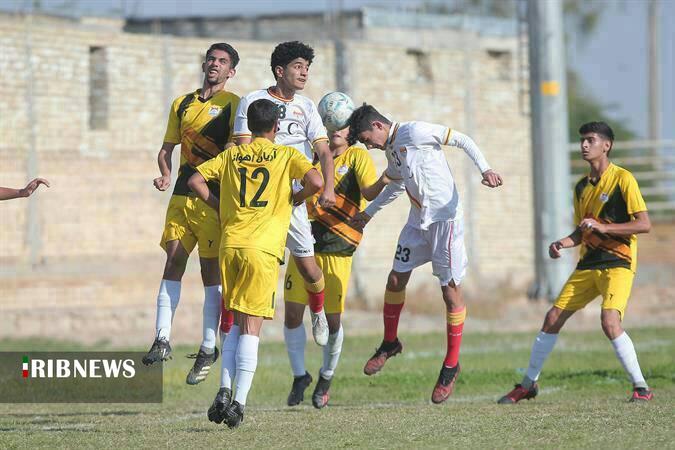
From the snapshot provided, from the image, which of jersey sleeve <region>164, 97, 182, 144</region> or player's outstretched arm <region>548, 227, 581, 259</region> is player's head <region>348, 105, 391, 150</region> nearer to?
jersey sleeve <region>164, 97, 182, 144</region>

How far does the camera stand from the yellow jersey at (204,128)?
1165 centimetres

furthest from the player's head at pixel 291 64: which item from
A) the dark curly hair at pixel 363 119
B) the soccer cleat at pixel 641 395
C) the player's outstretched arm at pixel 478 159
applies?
the soccer cleat at pixel 641 395

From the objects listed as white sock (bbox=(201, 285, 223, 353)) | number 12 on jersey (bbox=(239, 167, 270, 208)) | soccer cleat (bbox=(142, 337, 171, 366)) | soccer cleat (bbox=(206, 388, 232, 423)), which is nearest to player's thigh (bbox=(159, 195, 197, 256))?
white sock (bbox=(201, 285, 223, 353))

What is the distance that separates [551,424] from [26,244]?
14.9 m

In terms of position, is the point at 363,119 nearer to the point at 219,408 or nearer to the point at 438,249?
the point at 438,249

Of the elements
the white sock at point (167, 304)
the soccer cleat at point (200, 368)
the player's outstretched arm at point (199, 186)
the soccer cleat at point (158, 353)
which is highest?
the player's outstretched arm at point (199, 186)

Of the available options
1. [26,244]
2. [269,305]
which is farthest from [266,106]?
[26,244]

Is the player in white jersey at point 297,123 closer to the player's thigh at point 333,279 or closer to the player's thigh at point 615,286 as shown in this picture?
the player's thigh at point 333,279

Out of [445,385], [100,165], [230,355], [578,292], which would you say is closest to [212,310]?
[230,355]

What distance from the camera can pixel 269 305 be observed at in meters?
9.98

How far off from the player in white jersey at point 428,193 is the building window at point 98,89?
511 inches

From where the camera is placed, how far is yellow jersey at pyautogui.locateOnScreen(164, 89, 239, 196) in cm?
1165

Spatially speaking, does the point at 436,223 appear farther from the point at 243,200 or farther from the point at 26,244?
the point at 26,244

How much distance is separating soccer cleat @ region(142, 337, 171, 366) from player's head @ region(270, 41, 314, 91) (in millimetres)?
2578
